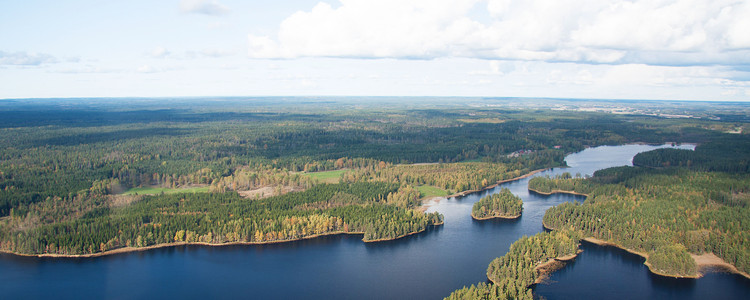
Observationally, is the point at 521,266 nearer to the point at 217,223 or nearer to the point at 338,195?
the point at 338,195

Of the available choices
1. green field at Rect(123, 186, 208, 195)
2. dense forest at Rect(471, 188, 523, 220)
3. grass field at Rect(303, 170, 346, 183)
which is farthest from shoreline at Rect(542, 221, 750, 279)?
green field at Rect(123, 186, 208, 195)

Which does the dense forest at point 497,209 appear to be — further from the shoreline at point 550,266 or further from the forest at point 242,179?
the shoreline at point 550,266

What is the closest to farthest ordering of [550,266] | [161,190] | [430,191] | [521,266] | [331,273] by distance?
[521,266], [550,266], [331,273], [430,191], [161,190]

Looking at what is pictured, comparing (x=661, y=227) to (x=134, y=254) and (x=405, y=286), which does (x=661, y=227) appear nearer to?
(x=405, y=286)

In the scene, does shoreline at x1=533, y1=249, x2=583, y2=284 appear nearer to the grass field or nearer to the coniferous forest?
the coniferous forest

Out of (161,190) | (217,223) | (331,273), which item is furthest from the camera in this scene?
(161,190)

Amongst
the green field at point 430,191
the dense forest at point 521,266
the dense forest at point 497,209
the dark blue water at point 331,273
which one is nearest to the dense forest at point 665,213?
the dark blue water at point 331,273

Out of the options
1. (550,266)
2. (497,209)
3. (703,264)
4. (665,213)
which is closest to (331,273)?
(550,266)
